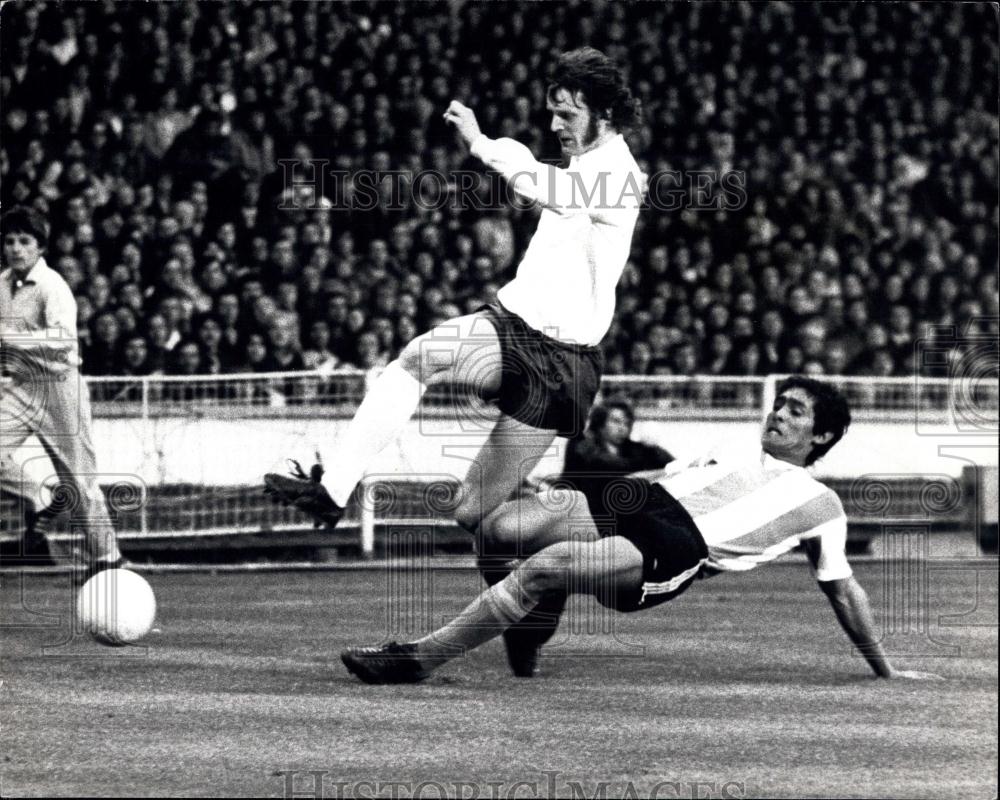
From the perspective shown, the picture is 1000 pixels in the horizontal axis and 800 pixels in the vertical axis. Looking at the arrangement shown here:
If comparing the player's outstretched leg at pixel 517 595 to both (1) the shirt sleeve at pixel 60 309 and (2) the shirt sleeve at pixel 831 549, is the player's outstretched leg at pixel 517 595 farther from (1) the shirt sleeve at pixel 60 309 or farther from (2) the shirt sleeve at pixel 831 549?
(1) the shirt sleeve at pixel 60 309

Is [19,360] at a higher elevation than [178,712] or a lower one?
higher

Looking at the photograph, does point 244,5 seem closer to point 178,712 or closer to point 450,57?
point 450,57

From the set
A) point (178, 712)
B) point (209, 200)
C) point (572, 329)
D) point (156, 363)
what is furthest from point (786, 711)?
point (209, 200)

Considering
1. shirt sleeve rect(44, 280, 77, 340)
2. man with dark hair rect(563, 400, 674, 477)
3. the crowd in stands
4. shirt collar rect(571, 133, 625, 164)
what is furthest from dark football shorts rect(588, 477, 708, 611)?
the crowd in stands

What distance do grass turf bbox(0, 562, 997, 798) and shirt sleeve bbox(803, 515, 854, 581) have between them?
0.45 meters

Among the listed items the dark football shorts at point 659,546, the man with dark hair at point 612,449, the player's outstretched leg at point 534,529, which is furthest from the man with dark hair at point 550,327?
the man with dark hair at point 612,449

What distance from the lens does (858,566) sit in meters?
12.2

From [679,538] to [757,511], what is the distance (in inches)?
14.9

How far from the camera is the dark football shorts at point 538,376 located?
17.3 feet

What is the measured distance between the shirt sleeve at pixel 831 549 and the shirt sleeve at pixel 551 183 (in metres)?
1.61

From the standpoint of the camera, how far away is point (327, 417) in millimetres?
11742

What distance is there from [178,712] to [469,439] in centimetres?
652

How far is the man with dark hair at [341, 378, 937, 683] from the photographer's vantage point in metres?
5.68

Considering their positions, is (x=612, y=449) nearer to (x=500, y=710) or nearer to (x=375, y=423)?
(x=500, y=710)
